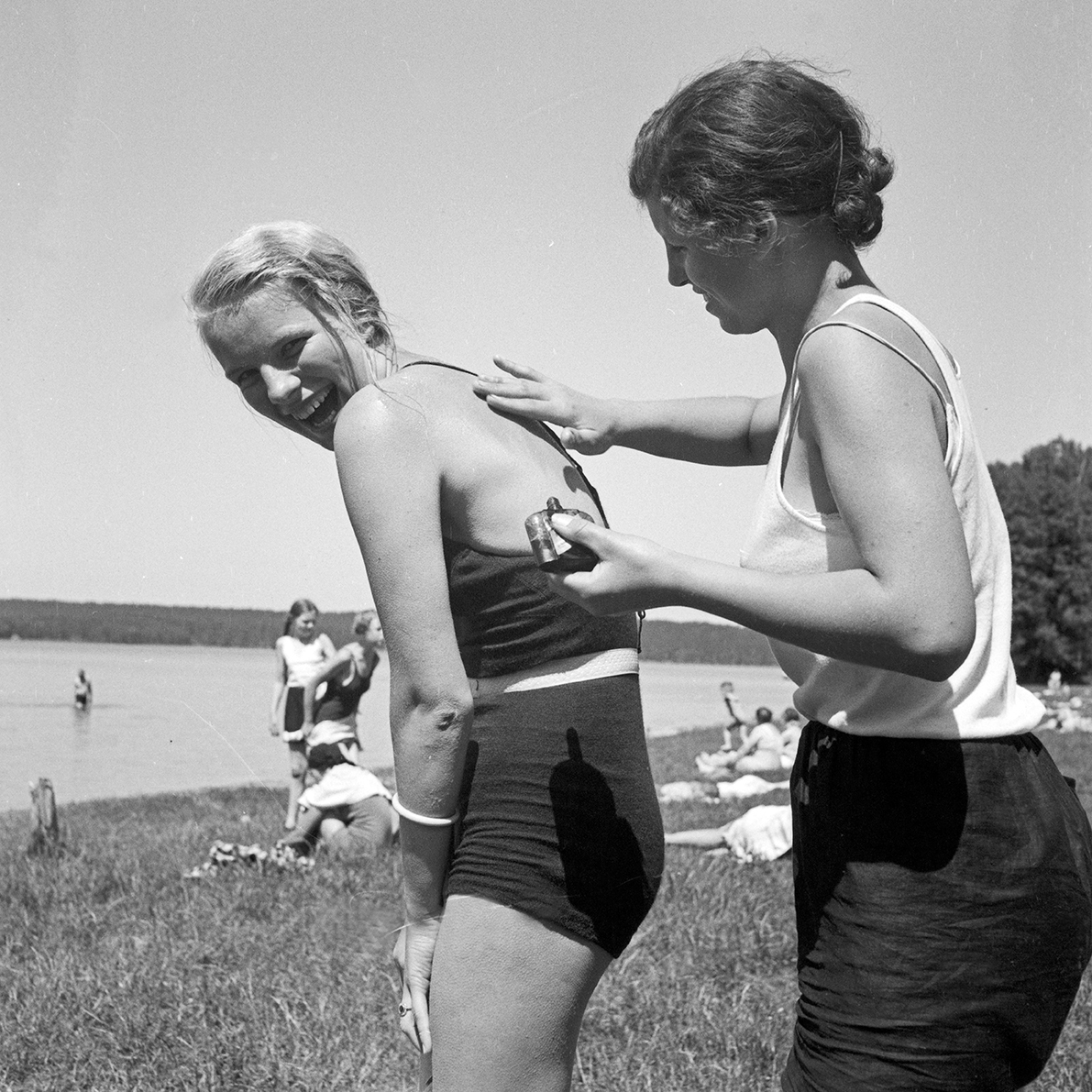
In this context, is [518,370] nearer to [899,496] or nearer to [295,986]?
[899,496]

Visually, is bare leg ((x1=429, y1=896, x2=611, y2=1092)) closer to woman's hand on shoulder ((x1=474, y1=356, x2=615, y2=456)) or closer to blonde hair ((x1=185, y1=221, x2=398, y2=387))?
woman's hand on shoulder ((x1=474, y1=356, x2=615, y2=456))

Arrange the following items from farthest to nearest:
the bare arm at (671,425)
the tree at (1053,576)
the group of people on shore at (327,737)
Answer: the tree at (1053,576)
the group of people on shore at (327,737)
the bare arm at (671,425)

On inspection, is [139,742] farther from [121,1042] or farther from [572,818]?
[572,818]

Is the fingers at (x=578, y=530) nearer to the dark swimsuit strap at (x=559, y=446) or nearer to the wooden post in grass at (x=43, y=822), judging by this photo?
the dark swimsuit strap at (x=559, y=446)

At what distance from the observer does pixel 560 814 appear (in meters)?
1.62

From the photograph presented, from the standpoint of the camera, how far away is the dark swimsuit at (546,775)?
1.61 metres

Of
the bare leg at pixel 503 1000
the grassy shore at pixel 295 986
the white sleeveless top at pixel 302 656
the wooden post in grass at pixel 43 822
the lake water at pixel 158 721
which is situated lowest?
the lake water at pixel 158 721

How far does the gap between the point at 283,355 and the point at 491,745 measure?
2.26 feet

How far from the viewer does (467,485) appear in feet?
5.53

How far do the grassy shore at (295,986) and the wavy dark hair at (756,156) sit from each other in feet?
8.06

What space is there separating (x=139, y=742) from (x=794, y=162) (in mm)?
22502

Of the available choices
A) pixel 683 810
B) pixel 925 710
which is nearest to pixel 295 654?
pixel 683 810

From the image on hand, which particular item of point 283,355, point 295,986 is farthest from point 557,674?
point 295,986

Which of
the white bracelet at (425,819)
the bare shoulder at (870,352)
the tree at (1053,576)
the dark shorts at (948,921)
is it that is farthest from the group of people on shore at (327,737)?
the tree at (1053,576)
